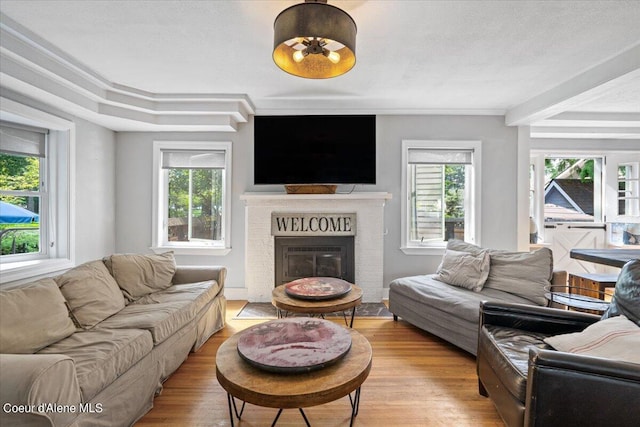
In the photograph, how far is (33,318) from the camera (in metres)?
1.63

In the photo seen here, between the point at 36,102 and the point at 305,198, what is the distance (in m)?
2.85

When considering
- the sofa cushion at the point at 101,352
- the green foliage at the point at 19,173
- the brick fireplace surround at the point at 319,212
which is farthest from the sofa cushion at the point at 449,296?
the green foliage at the point at 19,173

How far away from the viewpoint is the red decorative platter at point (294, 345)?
1.35 metres

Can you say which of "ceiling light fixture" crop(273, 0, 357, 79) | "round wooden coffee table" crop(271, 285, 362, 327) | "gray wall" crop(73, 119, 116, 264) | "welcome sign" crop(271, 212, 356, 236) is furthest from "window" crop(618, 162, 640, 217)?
"gray wall" crop(73, 119, 116, 264)

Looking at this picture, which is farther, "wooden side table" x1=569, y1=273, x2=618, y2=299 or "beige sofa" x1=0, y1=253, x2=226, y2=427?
"wooden side table" x1=569, y1=273, x2=618, y2=299

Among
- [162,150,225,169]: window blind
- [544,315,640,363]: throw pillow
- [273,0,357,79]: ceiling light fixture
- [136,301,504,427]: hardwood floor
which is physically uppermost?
[273,0,357,79]: ceiling light fixture

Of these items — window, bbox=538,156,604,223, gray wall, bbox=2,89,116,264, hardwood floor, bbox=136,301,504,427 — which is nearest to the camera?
hardwood floor, bbox=136,301,504,427

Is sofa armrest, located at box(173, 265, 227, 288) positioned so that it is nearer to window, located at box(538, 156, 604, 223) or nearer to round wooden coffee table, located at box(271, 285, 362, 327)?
round wooden coffee table, located at box(271, 285, 362, 327)

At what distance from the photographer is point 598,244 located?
15.3 ft

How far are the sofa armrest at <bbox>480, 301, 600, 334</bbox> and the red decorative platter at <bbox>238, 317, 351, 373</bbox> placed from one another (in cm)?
101

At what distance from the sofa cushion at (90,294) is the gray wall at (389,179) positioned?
5.69 ft

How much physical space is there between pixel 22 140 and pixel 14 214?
0.75 metres

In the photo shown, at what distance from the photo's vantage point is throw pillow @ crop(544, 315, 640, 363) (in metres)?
1.26

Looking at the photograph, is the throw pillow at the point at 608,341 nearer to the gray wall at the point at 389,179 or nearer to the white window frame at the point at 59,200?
the gray wall at the point at 389,179
